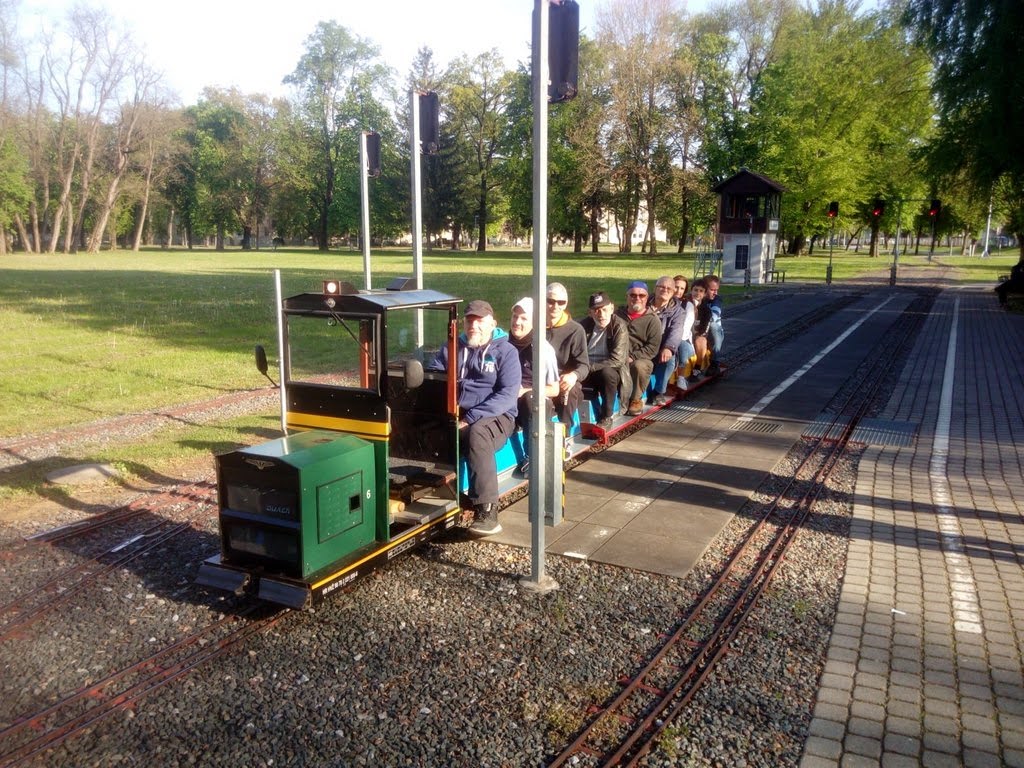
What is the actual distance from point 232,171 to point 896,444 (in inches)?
3275

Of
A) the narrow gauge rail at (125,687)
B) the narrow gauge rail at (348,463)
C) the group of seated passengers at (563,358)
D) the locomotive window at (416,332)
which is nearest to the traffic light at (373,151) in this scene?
the group of seated passengers at (563,358)

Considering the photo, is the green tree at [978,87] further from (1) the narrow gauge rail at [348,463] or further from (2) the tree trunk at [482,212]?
(2) the tree trunk at [482,212]

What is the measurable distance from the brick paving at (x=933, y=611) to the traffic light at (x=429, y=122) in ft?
18.4

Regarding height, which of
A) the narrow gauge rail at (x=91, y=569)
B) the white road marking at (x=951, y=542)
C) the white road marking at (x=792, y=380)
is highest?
the white road marking at (x=792, y=380)

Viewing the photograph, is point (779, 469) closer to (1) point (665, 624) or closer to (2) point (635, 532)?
(2) point (635, 532)

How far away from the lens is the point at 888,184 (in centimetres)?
5141

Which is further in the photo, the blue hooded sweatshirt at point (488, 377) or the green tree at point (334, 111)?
the green tree at point (334, 111)

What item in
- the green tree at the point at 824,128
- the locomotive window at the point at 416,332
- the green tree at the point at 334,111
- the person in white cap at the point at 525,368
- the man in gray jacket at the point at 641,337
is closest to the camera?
the locomotive window at the point at 416,332

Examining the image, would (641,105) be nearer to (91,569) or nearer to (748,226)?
(748,226)

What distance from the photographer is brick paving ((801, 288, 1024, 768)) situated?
378 centimetres

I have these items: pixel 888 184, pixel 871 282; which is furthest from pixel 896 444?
pixel 888 184

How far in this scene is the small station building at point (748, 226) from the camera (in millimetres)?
36875

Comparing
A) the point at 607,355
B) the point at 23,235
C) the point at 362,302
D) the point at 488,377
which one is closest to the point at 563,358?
the point at 607,355

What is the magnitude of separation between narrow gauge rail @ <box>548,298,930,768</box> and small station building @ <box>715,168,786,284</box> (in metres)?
30.5
